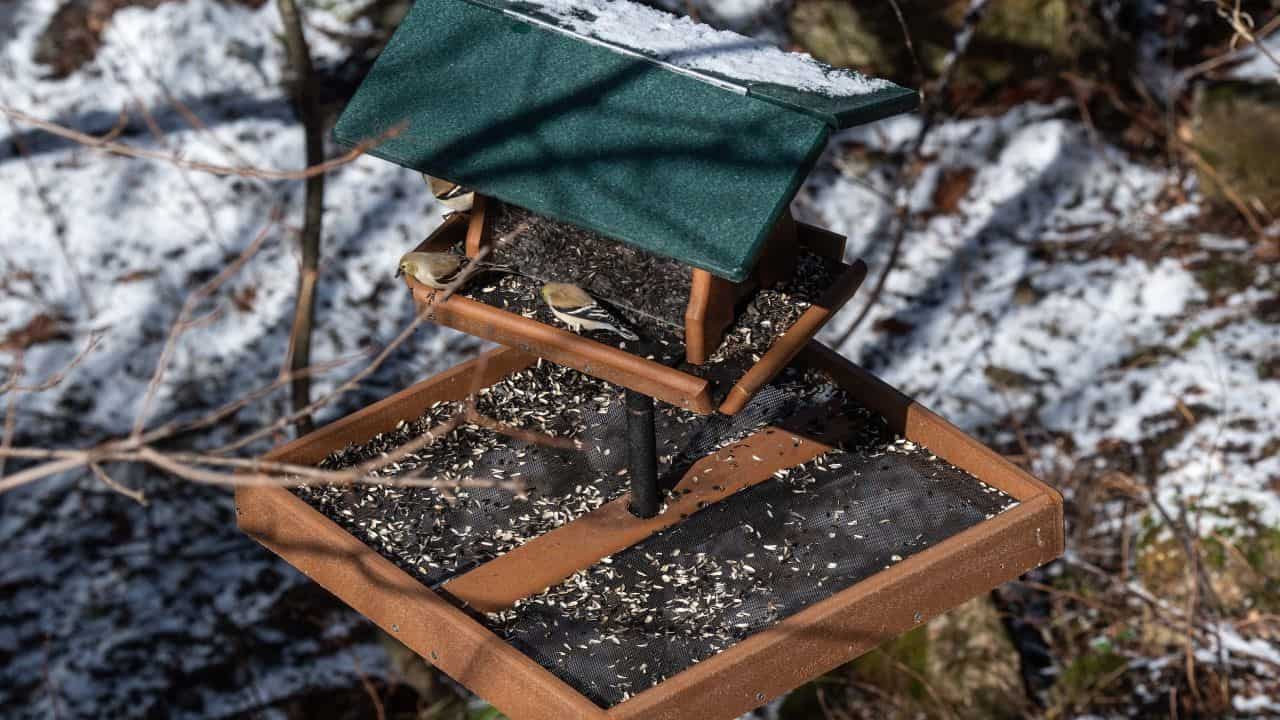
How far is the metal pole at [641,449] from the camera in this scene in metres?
3.21

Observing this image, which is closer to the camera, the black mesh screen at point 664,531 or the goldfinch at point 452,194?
the black mesh screen at point 664,531

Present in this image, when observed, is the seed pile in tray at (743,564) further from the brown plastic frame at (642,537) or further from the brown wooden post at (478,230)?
the brown wooden post at (478,230)

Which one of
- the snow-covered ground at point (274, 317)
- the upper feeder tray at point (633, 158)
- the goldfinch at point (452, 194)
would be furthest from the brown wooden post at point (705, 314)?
the snow-covered ground at point (274, 317)

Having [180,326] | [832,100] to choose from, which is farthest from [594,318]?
[180,326]

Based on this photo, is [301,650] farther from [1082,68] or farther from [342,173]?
[1082,68]

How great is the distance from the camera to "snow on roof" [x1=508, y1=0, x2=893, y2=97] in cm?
284

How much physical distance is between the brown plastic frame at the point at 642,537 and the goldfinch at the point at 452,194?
555 mm

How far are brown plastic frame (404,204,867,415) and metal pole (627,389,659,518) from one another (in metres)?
0.27

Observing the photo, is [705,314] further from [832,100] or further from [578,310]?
[832,100]

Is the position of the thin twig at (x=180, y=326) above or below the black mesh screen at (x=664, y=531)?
above

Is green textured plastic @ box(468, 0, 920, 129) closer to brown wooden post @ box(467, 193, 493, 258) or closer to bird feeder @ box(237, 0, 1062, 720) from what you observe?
bird feeder @ box(237, 0, 1062, 720)

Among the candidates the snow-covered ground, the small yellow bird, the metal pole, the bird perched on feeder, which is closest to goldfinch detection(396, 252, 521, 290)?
the small yellow bird

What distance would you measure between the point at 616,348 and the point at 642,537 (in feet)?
1.73

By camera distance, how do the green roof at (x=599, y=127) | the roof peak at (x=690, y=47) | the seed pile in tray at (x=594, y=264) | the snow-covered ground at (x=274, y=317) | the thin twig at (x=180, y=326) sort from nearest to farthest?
1. the thin twig at (x=180, y=326)
2. the green roof at (x=599, y=127)
3. the roof peak at (x=690, y=47)
4. the seed pile in tray at (x=594, y=264)
5. the snow-covered ground at (x=274, y=317)
